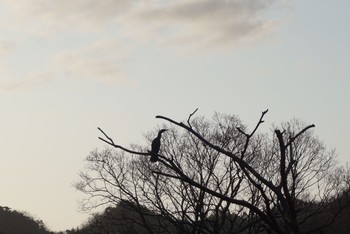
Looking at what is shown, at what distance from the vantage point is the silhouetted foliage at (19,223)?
76.1 metres

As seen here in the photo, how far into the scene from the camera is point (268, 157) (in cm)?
3497

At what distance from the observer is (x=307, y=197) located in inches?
1446

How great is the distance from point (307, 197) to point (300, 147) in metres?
3.11

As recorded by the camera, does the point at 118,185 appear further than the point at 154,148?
Yes

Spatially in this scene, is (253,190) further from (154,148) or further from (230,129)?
(154,148)

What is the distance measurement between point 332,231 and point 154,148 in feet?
135

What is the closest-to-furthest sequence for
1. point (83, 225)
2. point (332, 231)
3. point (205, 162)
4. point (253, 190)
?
point (253, 190) → point (205, 162) → point (332, 231) → point (83, 225)

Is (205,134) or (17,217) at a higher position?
(17,217)

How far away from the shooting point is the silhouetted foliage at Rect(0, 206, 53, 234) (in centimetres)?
7612

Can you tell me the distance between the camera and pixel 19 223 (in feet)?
259

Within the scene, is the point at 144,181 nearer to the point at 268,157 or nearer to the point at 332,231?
the point at 268,157

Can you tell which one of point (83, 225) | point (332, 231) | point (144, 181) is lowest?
point (332, 231)

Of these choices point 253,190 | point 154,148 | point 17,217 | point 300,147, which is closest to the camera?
point 154,148

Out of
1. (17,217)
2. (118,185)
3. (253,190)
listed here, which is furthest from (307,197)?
(17,217)
